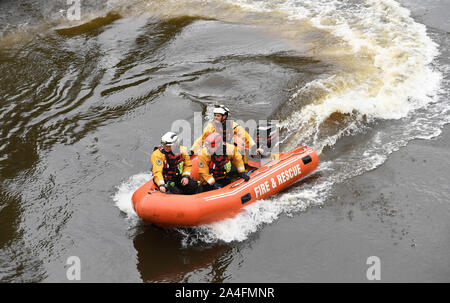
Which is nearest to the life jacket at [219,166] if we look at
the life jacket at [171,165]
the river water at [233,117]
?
the life jacket at [171,165]

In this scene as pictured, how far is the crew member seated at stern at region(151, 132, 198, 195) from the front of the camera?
6.40 meters

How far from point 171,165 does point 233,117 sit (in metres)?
3.19

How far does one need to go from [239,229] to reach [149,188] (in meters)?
1.50

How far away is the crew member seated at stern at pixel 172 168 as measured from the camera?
6.40m

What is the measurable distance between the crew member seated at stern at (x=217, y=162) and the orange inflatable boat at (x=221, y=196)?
7.2 inches

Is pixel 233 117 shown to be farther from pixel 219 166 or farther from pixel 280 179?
pixel 219 166

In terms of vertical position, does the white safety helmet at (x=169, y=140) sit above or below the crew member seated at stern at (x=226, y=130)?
above

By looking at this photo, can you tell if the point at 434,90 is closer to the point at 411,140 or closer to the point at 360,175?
the point at 411,140

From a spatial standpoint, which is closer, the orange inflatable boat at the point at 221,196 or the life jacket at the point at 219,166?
the orange inflatable boat at the point at 221,196

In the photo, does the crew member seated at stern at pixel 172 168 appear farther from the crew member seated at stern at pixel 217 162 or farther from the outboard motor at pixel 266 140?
the outboard motor at pixel 266 140

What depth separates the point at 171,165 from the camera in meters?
6.53

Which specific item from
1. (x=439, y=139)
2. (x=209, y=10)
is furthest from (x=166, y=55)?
(x=439, y=139)

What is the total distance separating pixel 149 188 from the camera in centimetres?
664
